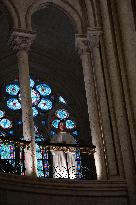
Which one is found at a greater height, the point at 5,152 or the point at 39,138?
the point at 39,138

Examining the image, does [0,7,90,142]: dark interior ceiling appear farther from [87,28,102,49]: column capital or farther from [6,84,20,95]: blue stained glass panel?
[87,28,102,49]: column capital

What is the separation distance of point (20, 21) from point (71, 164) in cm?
383

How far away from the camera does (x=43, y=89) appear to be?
1920cm

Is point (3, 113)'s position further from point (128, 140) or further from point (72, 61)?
point (128, 140)

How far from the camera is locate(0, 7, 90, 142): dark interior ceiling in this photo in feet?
60.7

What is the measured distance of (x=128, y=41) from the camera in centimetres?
1515

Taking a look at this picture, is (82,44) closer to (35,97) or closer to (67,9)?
(67,9)

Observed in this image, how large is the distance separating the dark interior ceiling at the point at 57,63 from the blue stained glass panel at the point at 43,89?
0.68 feet

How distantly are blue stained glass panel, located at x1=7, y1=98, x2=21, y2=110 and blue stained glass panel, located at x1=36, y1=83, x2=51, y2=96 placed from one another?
0.88 m

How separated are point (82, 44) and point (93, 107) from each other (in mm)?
1848

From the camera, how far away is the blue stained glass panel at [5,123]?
18047mm

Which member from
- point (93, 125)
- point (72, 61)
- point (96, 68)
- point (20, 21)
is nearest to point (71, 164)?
point (93, 125)

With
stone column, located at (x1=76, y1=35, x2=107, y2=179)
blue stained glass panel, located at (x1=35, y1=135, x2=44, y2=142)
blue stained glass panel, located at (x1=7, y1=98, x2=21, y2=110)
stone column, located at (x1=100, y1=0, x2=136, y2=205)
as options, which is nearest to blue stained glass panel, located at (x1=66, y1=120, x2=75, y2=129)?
blue stained glass panel, located at (x1=35, y1=135, x2=44, y2=142)

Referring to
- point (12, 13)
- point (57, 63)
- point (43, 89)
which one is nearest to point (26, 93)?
point (12, 13)
